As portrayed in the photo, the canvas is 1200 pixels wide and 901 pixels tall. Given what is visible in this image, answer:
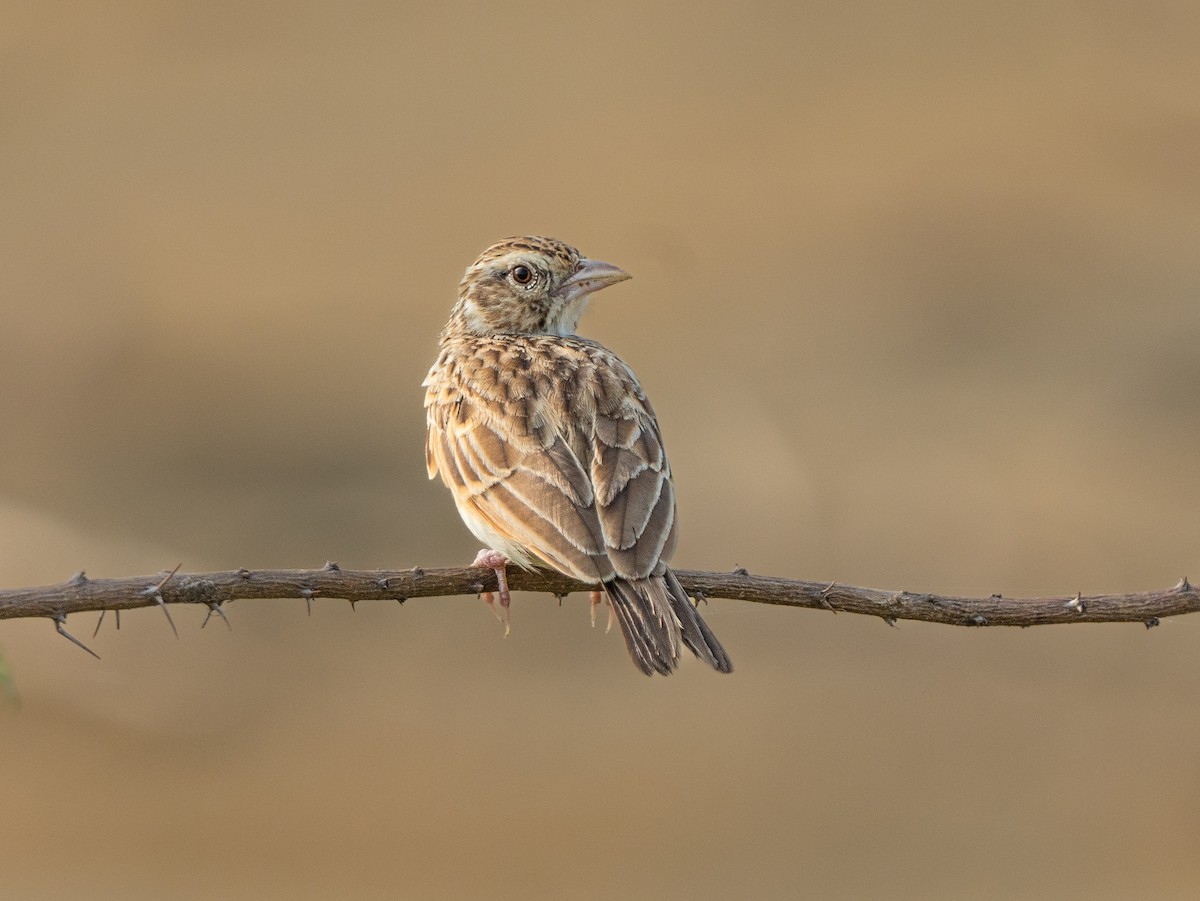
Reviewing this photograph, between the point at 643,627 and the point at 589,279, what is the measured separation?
2.24 meters

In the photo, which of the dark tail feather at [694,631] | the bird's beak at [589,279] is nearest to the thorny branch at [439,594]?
the dark tail feather at [694,631]

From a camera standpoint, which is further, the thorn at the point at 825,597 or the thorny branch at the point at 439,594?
the thorn at the point at 825,597

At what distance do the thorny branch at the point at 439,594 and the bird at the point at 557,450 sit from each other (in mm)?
255

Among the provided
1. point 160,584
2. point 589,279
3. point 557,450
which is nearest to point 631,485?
point 557,450

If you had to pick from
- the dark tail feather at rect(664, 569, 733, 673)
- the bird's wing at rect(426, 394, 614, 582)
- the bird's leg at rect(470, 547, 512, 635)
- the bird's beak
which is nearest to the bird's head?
the bird's beak

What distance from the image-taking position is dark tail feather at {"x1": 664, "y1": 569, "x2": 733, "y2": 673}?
3799 mm

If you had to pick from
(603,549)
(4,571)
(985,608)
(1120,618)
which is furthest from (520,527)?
(4,571)

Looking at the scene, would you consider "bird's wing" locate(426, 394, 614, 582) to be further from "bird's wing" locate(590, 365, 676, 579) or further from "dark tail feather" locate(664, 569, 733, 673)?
"dark tail feather" locate(664, 569, 733, 673)

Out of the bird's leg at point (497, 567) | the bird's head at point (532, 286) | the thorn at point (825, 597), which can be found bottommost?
the bird's leg at point (497, 567)

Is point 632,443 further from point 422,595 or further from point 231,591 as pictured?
point 231,591

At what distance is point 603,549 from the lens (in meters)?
4.05

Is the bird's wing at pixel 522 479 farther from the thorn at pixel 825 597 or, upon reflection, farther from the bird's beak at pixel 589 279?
the bird's beak at pixel 589 279

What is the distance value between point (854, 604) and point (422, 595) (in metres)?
1.14

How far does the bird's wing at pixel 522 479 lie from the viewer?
13.4ft
